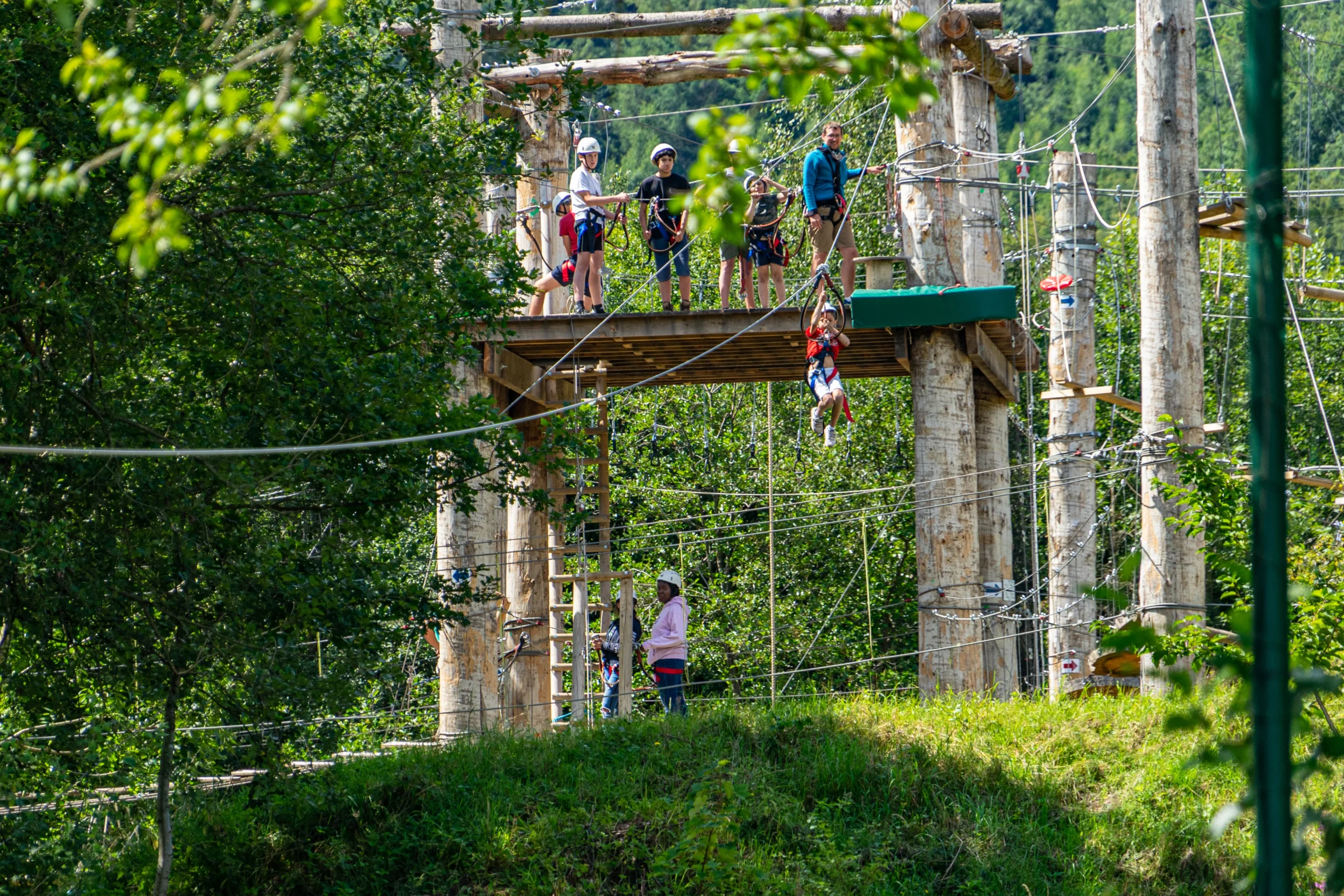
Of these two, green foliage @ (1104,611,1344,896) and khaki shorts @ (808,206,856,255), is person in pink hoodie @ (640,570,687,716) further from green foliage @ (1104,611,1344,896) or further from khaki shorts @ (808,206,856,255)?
green foliage @ (1104,611,1344,896)

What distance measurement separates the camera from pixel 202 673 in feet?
26.0

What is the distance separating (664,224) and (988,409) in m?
3.94

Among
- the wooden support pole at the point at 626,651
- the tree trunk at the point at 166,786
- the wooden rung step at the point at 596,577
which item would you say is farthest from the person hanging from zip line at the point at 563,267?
the tree trunk at the point at 166,786

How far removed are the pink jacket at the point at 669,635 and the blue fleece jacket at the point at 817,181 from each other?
131 inches

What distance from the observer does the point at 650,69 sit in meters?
15.0

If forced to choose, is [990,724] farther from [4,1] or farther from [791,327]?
[4,1]

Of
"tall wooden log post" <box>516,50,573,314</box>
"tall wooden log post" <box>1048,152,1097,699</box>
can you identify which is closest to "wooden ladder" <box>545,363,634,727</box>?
"tall wooden log post" <box>516,50,573,314</box>

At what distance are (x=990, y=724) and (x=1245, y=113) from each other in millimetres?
7780

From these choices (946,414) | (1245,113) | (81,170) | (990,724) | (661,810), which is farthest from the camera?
(946,414)

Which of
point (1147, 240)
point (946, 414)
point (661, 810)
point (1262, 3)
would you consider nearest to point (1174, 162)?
point (1147, 240)

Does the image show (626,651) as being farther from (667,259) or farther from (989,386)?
(989,386)

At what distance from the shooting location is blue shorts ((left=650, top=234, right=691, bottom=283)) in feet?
39.4

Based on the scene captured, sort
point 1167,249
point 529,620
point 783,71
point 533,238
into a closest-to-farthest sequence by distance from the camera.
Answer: point 783,71 < point 1167,249 < point 529,620 < point 533,238

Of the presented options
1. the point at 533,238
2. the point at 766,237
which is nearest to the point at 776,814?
the point at 766,237
